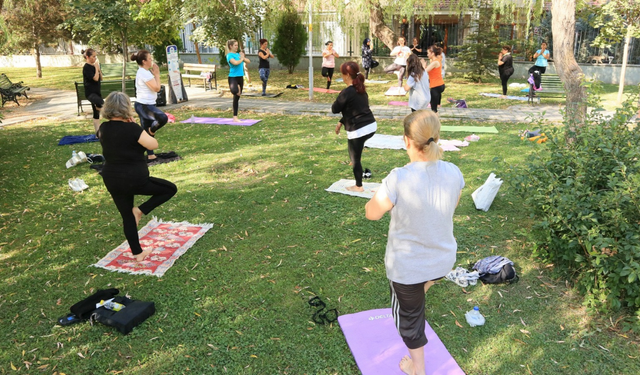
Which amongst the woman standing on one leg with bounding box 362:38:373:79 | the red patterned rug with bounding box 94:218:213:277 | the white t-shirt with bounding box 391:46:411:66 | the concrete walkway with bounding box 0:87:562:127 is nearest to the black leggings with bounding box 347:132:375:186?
the red patterned rug with bounding box 94:218:213:277

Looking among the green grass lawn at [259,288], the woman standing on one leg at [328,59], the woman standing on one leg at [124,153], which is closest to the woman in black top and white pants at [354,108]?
the green grass lawn at [259,288]

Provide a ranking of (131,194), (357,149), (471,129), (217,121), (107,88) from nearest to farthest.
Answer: (131,194)
(357,149)
(471,129)
(217,121)
(107,88)

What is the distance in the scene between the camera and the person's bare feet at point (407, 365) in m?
2.90

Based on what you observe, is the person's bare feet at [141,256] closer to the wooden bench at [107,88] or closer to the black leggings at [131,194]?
the black leggings at [131,194]

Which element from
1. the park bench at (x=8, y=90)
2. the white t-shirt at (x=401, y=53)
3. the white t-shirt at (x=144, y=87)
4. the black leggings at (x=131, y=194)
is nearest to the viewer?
the black leggings at (x=131, y=194)

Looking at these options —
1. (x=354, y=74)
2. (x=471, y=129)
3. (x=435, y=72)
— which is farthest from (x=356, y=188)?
(x=471, y=129)

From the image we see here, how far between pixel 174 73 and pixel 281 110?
3.93 metres

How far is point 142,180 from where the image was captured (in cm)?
401

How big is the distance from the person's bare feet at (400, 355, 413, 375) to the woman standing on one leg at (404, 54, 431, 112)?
5737mm

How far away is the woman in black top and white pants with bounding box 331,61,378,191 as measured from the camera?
5.42 m

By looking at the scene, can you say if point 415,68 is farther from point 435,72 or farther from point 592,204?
point 592,204

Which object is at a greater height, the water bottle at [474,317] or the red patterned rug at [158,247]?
the red patterned rug at [158,247]

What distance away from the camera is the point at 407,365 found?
2922mm

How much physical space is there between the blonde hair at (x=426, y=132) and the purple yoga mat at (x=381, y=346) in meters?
1.52
